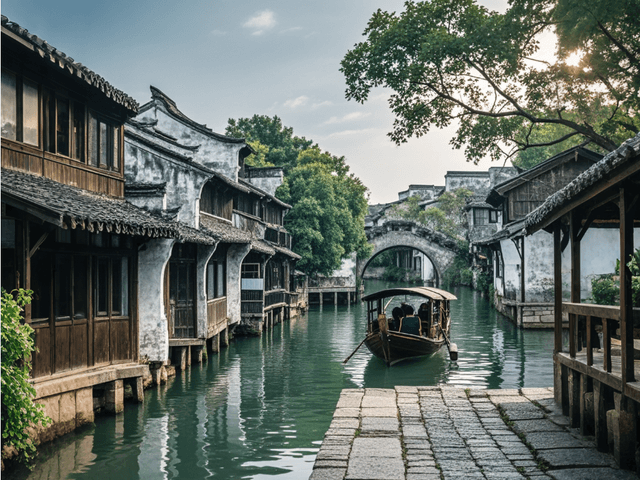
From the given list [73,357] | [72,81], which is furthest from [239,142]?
[73,357]

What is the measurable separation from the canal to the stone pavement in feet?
3.41

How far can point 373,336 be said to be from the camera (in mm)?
17203

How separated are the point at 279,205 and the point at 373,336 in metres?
15.6

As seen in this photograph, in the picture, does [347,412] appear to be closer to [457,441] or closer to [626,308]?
[457,441]

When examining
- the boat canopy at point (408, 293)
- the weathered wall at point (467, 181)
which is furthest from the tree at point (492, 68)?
the weathered wall at point (467, 181)

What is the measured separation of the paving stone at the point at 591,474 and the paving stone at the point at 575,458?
0.15 metres

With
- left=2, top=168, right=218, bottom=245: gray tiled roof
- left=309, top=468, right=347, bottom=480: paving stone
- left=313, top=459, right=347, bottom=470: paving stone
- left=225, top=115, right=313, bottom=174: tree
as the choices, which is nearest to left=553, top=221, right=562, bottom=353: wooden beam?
left=313, top=459, right=347, bottom=470: paving stone

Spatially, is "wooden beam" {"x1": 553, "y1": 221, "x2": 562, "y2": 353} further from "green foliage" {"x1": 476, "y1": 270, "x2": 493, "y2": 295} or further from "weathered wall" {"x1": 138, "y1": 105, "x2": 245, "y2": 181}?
"green foliage" {"x1": 476, "y1": 270, "x2": 493, "y2": 295}

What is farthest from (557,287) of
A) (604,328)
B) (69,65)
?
(69,65)

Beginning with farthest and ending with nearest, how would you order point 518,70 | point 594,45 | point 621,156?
point 518,70 → point 594,45 → point 621,156

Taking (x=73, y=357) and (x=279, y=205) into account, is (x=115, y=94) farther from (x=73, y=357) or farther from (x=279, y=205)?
(x=279, y=205)

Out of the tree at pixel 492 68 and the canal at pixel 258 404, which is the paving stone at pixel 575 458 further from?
the tree at pixel 492 68

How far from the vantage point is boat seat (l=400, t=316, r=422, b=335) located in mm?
18359

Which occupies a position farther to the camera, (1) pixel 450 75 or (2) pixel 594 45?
(1) pixel 450 75
